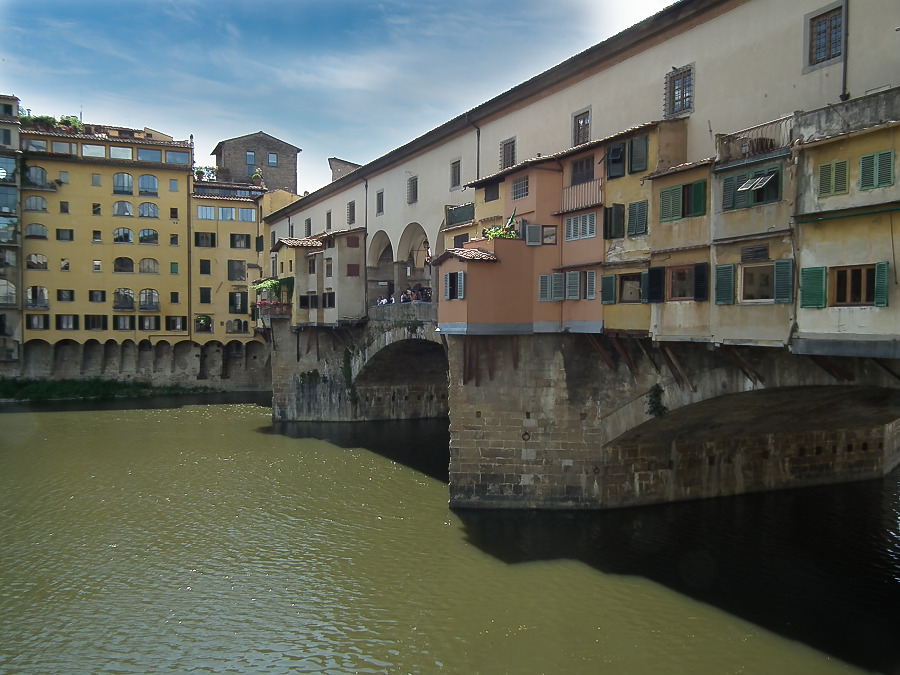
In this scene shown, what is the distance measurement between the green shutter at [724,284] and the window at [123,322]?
4604cm

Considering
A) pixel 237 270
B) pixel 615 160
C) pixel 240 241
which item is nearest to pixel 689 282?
pixel 615 160

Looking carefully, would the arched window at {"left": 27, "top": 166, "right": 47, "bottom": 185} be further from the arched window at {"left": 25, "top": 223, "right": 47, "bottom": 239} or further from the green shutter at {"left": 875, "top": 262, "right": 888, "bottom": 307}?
the green shutter at {"left": 875, "top": 262, "right": 888, "bottom": 307}

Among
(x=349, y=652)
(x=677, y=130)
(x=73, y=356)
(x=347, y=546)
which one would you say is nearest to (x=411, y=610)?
(x=349, y=652)

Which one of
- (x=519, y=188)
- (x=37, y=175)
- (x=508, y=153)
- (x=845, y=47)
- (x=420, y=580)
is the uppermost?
(x=37, y=175)

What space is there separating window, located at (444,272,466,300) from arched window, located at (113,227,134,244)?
3839cm

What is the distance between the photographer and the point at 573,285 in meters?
19.7

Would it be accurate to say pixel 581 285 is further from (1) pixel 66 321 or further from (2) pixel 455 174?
(1) pixel 66 321

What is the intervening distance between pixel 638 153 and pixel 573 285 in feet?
13.0

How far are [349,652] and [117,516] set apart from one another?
11.7 m

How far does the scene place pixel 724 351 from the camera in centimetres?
1553

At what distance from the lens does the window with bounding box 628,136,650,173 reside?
17183 mm

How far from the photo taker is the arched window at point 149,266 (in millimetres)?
51969

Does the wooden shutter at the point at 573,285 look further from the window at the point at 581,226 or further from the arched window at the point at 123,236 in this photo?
the arched window at the point at 123,236

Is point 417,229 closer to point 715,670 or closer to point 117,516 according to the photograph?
point 117,516
